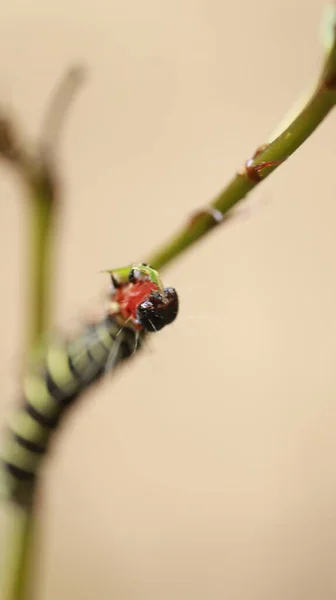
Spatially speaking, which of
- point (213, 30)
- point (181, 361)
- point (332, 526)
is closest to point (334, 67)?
point (181, 361)

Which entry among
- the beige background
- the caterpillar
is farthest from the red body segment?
the beige background

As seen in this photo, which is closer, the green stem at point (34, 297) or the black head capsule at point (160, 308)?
the black head capsule at point (160, 308)

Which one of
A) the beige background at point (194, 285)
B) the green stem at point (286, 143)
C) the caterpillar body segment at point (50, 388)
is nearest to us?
the green stem at point (286, 143)

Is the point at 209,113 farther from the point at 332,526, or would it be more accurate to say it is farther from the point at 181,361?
the point at 332,526

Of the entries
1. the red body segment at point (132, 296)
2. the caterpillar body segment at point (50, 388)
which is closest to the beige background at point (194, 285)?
the caterpillar body segment at point (50, 388)

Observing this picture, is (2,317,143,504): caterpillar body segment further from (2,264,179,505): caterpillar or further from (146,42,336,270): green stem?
(146,42,336,270): green stem

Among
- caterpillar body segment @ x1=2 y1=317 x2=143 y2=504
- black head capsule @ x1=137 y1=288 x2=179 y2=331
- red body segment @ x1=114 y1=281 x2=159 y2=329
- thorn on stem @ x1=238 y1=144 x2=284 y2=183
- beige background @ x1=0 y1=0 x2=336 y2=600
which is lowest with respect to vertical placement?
beige background @ x1=0 y1=0 x2=336 y2=600

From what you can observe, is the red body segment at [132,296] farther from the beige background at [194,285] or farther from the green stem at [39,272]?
the beige background at [194,285]

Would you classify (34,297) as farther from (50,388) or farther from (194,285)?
(194,285)
